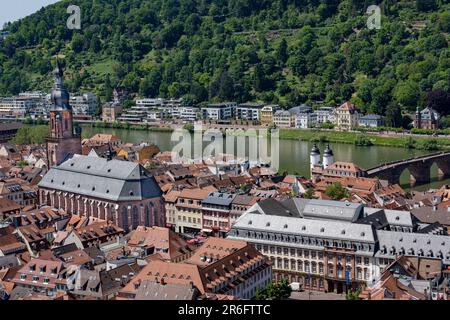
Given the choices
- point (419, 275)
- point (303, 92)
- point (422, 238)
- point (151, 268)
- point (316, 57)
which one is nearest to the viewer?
point (151, 268)

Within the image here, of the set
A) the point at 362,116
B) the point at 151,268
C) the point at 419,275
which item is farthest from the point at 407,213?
the point at 362,116

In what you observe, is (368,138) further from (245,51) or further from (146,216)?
(146,216)

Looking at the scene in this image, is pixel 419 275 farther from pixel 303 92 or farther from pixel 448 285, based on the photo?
pixel 303 92

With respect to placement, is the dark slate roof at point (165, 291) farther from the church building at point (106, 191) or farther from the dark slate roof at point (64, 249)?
the church building at point (106, 191)

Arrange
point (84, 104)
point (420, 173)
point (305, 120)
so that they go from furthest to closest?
point (84, 104) → point (305, 120) → point (420, 173)

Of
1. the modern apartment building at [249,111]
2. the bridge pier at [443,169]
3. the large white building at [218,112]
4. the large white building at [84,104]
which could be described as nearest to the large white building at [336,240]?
the bridge pier at [443,169]

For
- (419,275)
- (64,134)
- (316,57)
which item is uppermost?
(316,57)

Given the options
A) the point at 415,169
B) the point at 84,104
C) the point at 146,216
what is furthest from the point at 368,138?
the point at 84,104

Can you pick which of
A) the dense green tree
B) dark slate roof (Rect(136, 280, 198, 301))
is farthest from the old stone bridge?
dark slate roof (Rect(136, 280, 198, 301))
